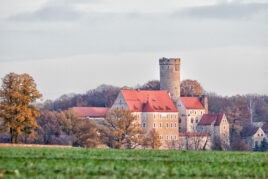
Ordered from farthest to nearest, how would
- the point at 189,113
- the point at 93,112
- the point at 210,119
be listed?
the point at 189,113 < the point at 93,112 < the point at 210,119

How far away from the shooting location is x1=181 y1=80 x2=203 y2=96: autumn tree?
17438 cm

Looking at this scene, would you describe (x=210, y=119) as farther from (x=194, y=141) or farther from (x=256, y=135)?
(x=194, y=141)

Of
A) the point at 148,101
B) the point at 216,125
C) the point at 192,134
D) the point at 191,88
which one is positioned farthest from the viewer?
the point at 191,88

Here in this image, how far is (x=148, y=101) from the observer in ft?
464

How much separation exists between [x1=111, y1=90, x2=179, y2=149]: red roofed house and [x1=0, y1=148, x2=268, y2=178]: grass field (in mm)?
108461

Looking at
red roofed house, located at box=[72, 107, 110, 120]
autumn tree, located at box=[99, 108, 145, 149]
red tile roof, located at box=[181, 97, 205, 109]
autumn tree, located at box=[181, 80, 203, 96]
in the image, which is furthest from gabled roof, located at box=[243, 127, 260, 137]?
autumn tree, located at box=[99, 108, 145, 149]

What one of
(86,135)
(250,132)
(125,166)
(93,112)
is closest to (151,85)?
(93,112)

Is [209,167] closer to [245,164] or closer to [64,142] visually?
[245,164]

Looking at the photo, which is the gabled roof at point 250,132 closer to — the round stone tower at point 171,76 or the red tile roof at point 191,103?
the red tile roof at point 191,103

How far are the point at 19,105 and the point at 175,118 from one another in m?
77.6

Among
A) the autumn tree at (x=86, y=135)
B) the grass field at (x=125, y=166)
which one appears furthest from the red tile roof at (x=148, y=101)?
the grass field at (x=125, y=166)

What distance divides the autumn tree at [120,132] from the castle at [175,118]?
19.6 meters

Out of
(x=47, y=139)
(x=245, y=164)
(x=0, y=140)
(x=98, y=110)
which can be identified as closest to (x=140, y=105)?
(x=98, y=110)

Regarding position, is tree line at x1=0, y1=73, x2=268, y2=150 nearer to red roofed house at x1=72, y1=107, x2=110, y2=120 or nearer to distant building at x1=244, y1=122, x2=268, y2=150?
distant building at x1=244, y1=122, x2=268, y2=150
